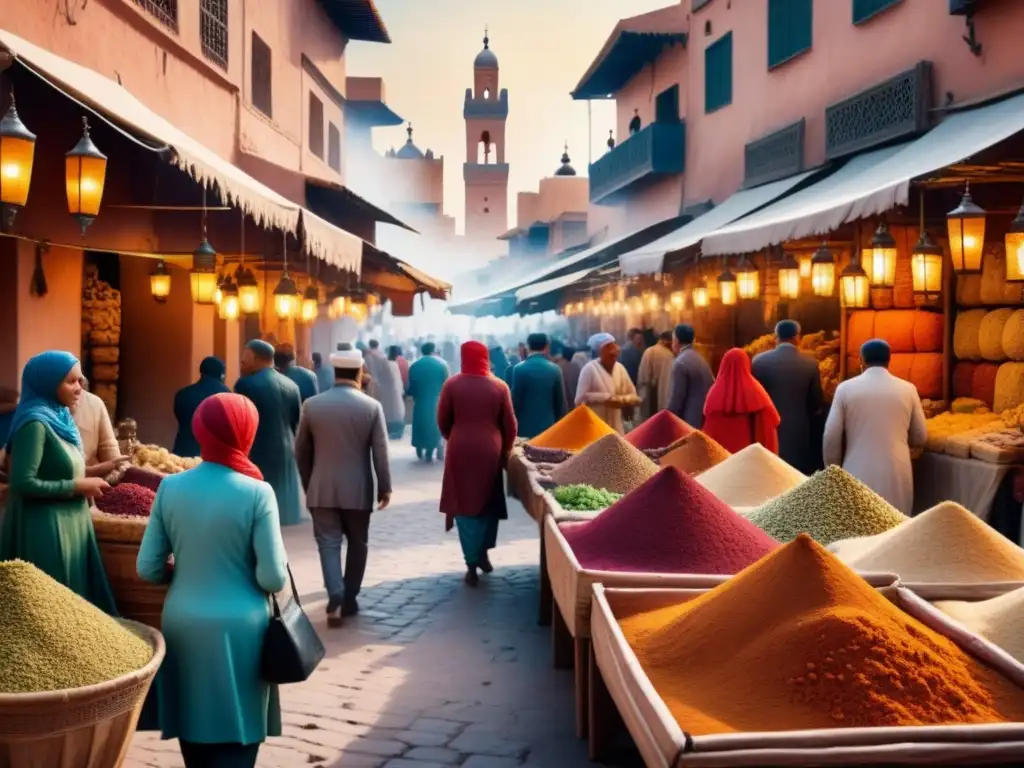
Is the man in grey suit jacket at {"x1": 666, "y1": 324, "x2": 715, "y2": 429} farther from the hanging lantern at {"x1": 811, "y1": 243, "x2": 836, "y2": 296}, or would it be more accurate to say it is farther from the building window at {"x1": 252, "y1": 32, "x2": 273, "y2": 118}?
the building window at {"x1": 252, "y1": 32, "x2": 273, "y2": 118}

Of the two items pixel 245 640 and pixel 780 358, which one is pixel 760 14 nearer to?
pixel 780 358

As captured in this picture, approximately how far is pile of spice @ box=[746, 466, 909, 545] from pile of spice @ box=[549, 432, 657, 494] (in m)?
1.31

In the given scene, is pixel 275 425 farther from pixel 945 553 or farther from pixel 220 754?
pixel 945 553

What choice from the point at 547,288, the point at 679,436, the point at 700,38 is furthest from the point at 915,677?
the point at 700,38

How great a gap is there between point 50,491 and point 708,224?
10.5 m

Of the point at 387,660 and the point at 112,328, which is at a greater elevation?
the point at 112,328

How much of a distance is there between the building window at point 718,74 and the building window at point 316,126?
6.38 m

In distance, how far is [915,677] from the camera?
9.79 ft

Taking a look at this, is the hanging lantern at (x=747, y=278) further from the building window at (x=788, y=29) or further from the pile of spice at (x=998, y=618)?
the pile of spice at (x=998, y=618)

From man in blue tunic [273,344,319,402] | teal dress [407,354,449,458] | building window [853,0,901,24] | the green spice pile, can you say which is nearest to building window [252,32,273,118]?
teal dress [407,354,449,458]

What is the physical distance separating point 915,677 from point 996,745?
0.31m

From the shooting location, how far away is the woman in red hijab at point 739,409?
8359 millimetres

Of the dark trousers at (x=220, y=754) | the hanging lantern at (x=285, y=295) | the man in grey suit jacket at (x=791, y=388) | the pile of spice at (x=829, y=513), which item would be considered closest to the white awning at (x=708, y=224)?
the man in grey suit jacket at (x=791, y=388)

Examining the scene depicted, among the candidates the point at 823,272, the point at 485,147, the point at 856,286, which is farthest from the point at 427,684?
the point at 485,147
